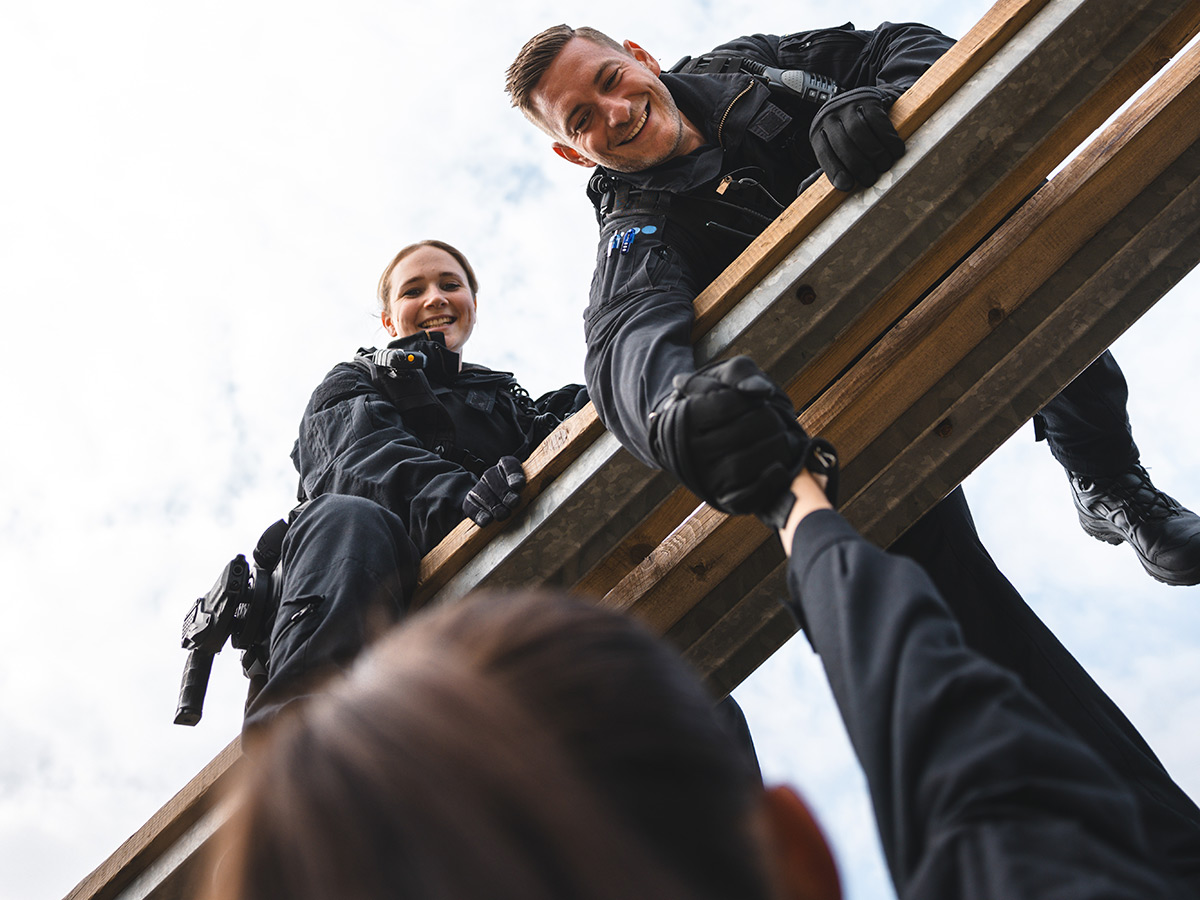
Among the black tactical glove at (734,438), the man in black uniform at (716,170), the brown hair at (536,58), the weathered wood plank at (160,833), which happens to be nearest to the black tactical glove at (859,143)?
the man in black uniform at (716,170)

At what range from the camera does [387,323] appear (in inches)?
163

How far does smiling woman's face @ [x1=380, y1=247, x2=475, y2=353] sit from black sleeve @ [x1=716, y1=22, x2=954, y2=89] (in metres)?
1.44

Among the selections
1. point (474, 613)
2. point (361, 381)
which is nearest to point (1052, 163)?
point (474, 613)

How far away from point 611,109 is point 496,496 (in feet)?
3.87

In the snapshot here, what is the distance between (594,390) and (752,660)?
88 cm

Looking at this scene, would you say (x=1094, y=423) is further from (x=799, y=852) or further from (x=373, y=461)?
(x=799, y=852)

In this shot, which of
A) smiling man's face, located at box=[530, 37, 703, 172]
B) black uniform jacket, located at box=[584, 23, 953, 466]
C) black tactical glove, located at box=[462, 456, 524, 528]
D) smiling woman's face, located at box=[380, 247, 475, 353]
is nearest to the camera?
black uniform jacket, located at box=[584, 23, 953, 466]

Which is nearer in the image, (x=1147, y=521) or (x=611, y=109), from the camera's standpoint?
(x=611, y=109)

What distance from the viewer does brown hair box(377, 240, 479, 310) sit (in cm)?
413

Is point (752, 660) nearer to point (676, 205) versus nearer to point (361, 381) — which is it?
point (676, 205)

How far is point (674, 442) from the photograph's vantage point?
1680mm

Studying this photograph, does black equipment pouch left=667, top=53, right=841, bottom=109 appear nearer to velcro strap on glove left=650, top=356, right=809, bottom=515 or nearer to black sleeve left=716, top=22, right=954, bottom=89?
black sleeve left=716, top=22, right=954, bottom=89

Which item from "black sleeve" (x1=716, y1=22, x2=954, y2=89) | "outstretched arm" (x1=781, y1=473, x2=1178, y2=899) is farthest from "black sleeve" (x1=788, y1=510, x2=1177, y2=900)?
"black sleeve" (x1=716, y1=22, x2=954, y2=89)

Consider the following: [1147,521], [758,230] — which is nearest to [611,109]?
[758,230]
